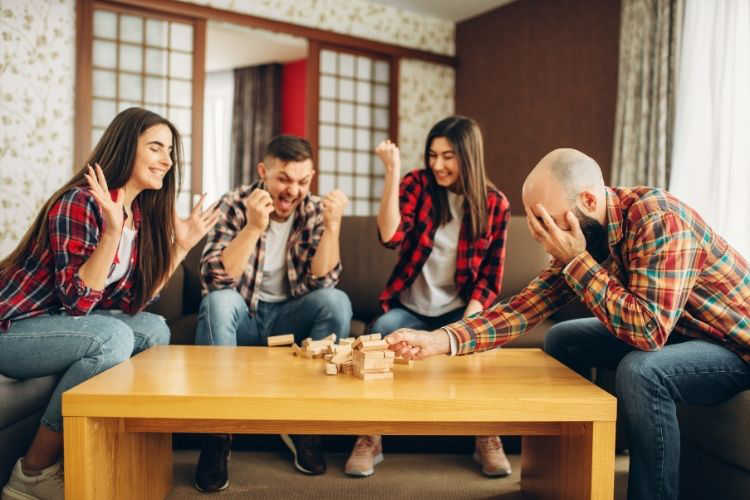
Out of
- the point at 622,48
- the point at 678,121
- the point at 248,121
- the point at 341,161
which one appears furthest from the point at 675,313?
the point at 248,121

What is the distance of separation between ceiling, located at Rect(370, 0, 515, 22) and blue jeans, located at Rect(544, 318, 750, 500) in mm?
4184

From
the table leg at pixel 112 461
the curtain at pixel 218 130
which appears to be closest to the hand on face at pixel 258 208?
the table leg at pixel 112 461

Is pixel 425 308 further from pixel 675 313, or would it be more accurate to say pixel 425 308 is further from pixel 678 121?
pixel 678 121

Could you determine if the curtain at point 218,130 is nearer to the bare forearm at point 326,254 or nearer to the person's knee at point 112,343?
the bare forearm at point 326,254

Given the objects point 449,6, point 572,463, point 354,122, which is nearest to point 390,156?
point 572,463

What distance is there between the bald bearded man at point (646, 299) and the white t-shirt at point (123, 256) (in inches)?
32.5

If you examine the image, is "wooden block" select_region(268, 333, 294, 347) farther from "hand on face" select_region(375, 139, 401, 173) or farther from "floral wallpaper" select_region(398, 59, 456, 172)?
"floral wallpaper" select_region(398, 59, 456, 172)

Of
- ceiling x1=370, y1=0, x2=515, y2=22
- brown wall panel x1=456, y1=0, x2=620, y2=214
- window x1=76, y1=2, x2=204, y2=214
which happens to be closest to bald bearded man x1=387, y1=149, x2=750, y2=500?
window x1=76, y1=2, x2=204, y2=214

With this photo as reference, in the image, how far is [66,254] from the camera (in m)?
1.57

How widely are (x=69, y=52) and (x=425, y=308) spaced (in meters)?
3.01

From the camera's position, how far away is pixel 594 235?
1.44 meters

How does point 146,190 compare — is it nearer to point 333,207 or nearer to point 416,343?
point 333,207

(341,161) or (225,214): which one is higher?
(341,161)

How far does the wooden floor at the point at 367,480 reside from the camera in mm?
1704
